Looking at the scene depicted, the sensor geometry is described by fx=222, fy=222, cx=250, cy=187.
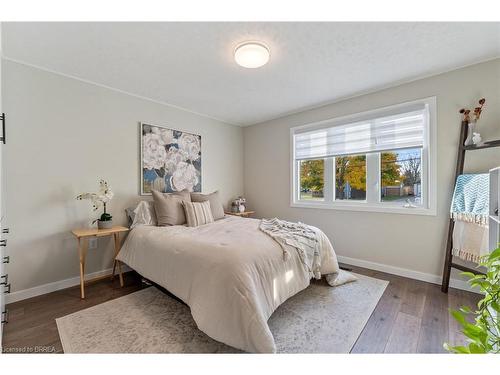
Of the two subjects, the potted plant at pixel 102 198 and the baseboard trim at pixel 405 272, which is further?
the potted plant at pixel 102 198

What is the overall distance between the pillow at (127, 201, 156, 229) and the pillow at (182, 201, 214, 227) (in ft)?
1.33

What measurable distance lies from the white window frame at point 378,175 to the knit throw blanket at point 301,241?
3.72 feet

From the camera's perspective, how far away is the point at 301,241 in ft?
6.97

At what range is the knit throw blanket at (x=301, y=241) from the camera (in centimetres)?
202

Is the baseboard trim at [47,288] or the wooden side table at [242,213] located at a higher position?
the wooden side table at [242,213]

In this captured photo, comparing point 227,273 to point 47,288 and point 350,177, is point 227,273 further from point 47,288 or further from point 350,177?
point 350,177

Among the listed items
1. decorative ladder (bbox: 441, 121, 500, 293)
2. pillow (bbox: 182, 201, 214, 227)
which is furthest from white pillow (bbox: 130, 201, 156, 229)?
decorative ladder (bbox: 441, 121, 500, 293)

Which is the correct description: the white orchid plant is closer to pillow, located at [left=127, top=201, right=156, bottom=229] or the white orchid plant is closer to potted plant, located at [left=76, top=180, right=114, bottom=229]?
potted plant, located at [left=76, top=180, right=114, bottom=229]

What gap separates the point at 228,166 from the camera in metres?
4.19

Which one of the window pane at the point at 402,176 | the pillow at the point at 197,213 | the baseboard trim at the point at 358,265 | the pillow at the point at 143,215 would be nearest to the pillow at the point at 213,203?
the pillow at the point at 197,213

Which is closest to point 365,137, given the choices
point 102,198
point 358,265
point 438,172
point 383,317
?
point 438,172

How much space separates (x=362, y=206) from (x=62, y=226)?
3622mm

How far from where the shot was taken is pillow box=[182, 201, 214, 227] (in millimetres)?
2766

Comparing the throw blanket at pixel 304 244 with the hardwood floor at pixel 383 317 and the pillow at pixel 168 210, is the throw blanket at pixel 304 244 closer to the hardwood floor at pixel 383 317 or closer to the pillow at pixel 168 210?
the hardwood floor at pixel 383 317
